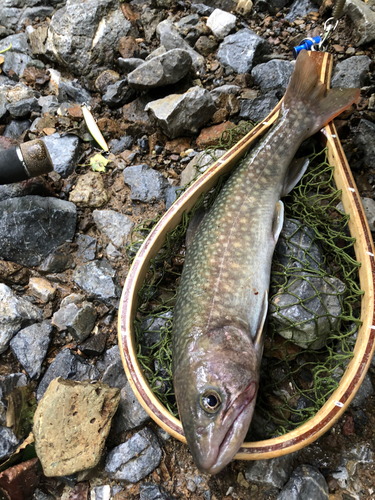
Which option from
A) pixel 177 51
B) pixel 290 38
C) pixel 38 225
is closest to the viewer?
pixel 38 225

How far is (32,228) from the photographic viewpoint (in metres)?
3.48

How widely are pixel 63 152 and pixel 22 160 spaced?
3.15ft

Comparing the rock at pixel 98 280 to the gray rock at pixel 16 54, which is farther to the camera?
the gray rock at pixel 16 54

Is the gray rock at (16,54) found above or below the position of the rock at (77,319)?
above

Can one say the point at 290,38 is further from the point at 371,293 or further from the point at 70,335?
the point at 70,335

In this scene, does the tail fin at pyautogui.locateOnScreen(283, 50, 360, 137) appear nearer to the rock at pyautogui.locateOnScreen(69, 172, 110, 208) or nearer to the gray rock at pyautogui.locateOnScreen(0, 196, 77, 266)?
the rock at pyautogui.locateOnScreen(69, 172, 110, 208)

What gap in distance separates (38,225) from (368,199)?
3.09 metres

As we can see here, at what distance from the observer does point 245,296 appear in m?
2.54

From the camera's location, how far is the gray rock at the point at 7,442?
257 cm

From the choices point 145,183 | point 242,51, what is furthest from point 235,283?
point 242,51

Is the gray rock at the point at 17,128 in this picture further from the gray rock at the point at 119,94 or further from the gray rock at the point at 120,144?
→ the gray rock at the point at 120,144

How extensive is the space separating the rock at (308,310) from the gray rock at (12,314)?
83.0 inches

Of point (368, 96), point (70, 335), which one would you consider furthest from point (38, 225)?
point (368, 96)

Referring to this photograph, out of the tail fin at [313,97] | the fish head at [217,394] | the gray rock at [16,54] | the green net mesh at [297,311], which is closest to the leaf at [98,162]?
the green net mesh at [297,311]
